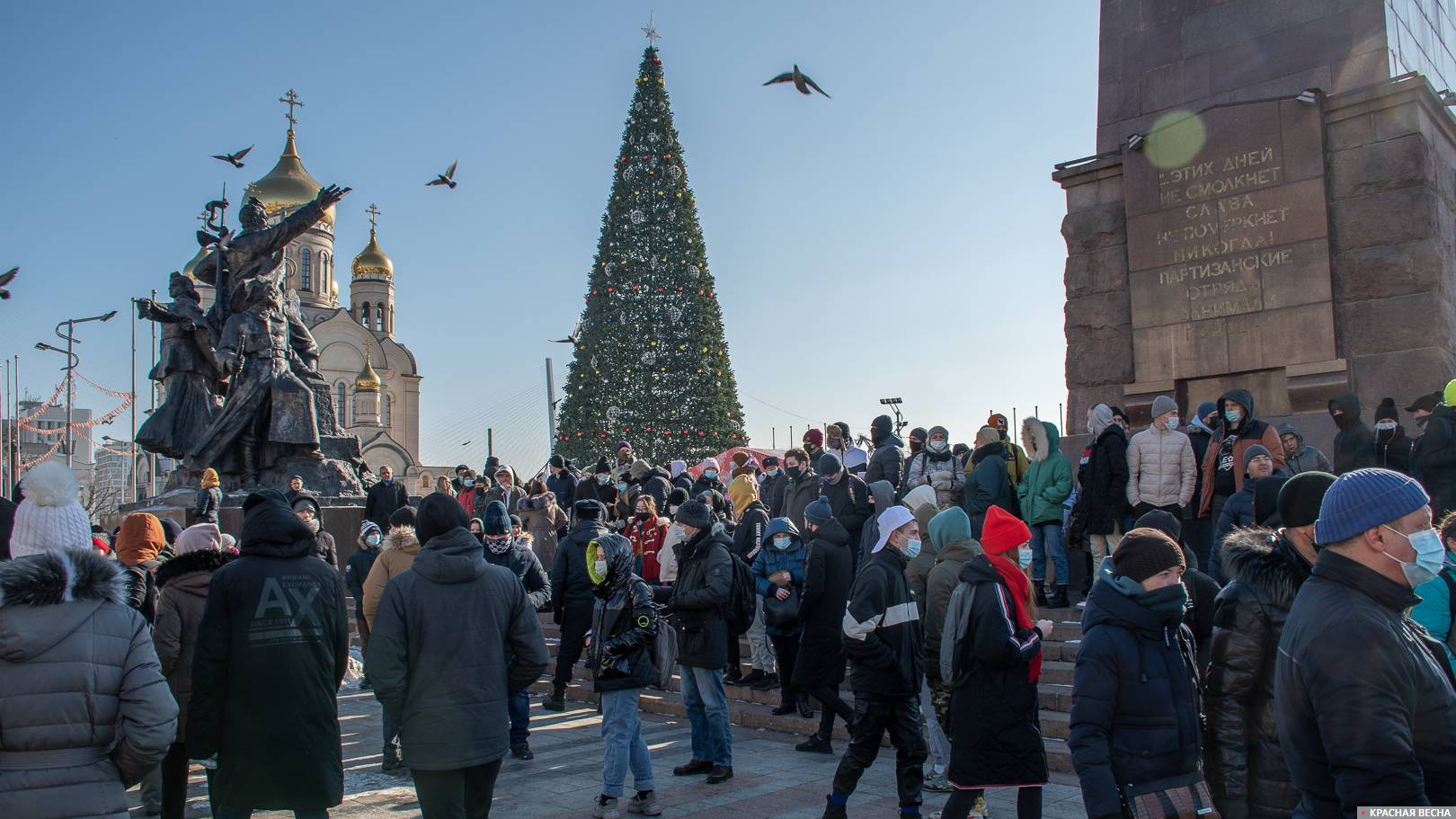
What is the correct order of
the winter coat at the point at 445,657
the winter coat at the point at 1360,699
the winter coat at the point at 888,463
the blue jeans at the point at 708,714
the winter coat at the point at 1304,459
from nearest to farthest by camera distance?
the winter coat at the point at 1360,699
the winter coat at the point at 445,657
the blue jeans at the point at 708,714
the winter coat at the point at 1304,459
the winter coat at the point at 888,463

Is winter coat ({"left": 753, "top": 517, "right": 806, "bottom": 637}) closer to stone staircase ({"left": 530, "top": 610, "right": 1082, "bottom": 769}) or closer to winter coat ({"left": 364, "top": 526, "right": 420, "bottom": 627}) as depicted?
stone staircase ({"left": 530, "top": 610, "right": 1082, "bottom": 769})

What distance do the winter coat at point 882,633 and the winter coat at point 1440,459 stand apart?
4436 mm

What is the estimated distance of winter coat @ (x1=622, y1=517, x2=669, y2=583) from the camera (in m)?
10.0

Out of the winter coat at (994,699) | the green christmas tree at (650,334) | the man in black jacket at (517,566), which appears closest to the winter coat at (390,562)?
the man in black jacket at (517,566)

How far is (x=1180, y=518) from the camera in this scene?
901cm

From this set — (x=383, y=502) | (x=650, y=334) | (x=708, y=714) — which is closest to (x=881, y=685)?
(x=708, y=714)

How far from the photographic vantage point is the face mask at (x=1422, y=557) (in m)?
2.81

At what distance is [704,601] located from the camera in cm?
710

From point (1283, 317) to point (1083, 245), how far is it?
227 cm

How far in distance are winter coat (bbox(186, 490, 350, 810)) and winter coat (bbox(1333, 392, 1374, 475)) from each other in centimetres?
743

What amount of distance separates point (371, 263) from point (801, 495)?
7012 cm

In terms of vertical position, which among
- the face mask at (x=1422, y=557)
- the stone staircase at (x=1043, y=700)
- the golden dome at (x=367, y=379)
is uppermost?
the golden dome at (x=367, y=379)

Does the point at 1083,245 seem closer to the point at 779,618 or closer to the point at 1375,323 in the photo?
the point at 1375,323

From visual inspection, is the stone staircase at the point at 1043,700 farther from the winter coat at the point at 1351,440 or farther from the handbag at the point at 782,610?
the winter coat at the point at 1351,440
